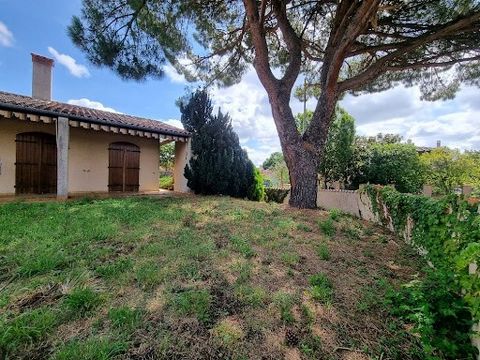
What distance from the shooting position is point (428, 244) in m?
3.81

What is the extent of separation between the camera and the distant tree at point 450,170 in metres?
12.1

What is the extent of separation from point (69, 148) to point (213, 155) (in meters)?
5.09

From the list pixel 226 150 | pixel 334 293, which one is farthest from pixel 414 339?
pixel 226 150

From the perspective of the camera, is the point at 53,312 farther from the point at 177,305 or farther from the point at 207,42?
the point at 207,42

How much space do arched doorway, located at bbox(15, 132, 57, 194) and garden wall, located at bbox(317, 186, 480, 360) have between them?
34.1 ft

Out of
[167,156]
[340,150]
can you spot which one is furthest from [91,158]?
[167,156]

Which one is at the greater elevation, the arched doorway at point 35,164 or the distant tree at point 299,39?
the distant tree at point 299,39

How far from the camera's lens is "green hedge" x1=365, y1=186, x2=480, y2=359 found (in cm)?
230

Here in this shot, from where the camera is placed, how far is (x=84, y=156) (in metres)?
10.2

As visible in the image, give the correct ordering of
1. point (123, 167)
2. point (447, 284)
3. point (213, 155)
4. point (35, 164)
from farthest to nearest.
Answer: point (123, 167)
point (213, 155)
point (35, 164)
point (447, 284)

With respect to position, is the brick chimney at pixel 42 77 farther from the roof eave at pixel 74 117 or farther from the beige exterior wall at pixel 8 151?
the roof eave at pixel 74 117

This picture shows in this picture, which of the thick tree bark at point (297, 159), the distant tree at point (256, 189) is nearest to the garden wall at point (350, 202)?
the thick tree bark at point (297, 159)

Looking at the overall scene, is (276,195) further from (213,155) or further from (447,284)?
(447,284)

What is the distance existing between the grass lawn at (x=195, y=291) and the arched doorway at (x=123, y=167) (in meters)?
5.52
